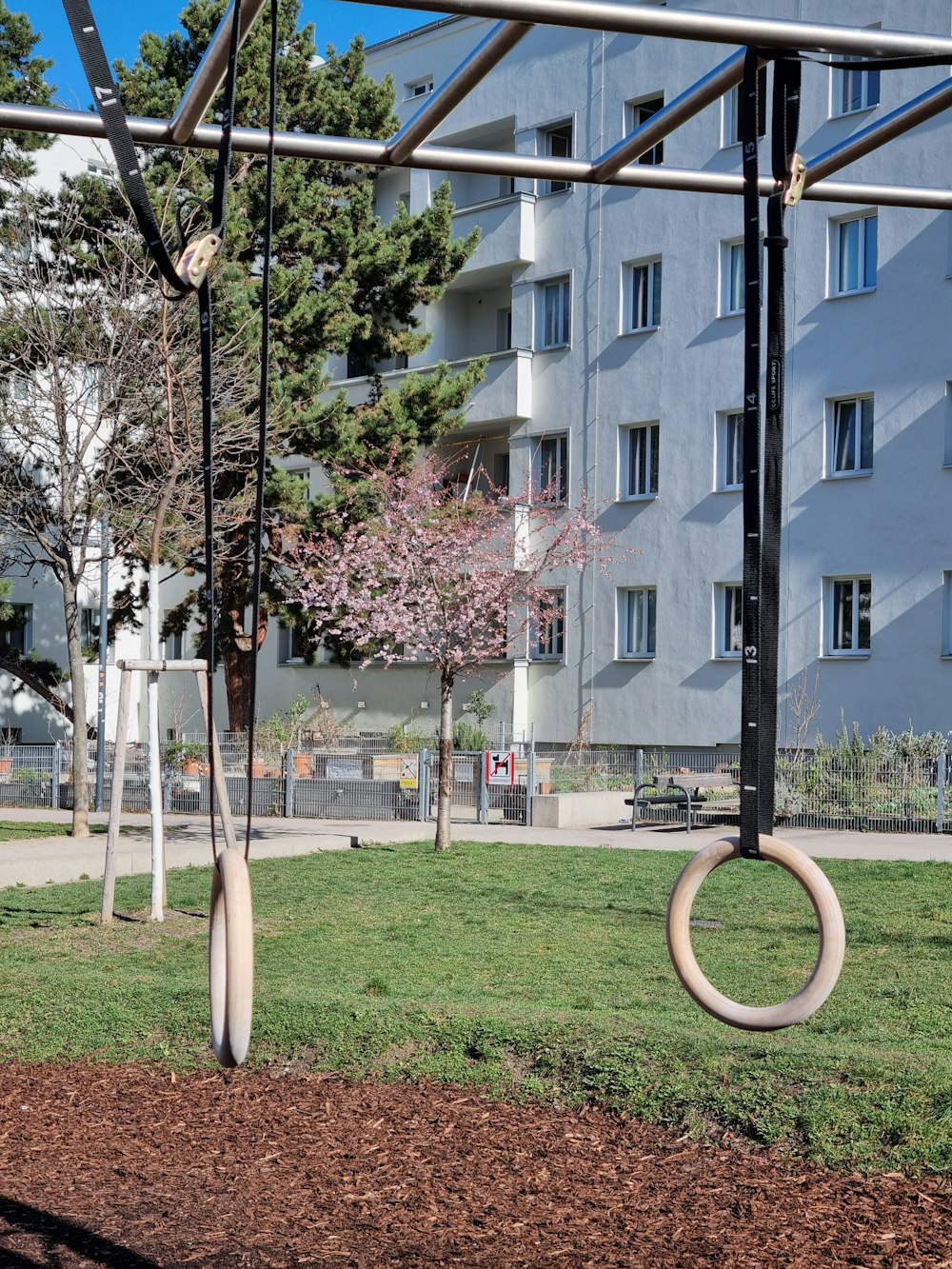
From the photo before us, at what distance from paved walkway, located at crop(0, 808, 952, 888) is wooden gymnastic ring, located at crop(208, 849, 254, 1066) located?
12.7 metres

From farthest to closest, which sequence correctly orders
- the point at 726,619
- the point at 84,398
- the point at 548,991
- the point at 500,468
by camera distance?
1. the point at 500,468
2. the point at 726,619
3. the point at 84,398
4. the point at 548,991

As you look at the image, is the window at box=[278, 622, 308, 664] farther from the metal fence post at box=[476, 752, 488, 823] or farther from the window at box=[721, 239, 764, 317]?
the metal fence post at box=[476, 752, 488, 823]

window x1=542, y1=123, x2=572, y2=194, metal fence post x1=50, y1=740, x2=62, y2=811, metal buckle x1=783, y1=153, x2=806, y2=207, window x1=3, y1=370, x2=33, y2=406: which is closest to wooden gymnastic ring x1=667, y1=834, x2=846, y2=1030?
metal buckle x1=783, y1=153, x2=806, y2=207

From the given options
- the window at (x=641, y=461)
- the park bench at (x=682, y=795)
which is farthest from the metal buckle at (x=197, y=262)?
the window at (x=641, y=461)

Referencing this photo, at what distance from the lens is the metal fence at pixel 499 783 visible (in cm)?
2222

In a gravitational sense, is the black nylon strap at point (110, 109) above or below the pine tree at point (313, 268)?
below

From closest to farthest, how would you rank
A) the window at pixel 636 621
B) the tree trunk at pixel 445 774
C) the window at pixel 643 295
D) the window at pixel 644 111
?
the tree trunk at pixel 445 774
the window at pixel 636 621
the window at pixel 643 295
the window at pixel 644 111

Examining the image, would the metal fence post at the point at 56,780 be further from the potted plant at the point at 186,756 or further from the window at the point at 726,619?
the window at the point at 726,619

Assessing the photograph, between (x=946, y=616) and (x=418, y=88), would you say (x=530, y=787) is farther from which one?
(x=418, y=88)

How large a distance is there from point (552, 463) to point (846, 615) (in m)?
8.87

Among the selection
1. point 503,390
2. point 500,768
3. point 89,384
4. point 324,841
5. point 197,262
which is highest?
point 503,390

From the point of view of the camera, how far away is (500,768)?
23.1 m

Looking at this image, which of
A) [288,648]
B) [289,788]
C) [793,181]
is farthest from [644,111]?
[793,181]

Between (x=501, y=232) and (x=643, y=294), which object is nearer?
(x=643, y=294)
